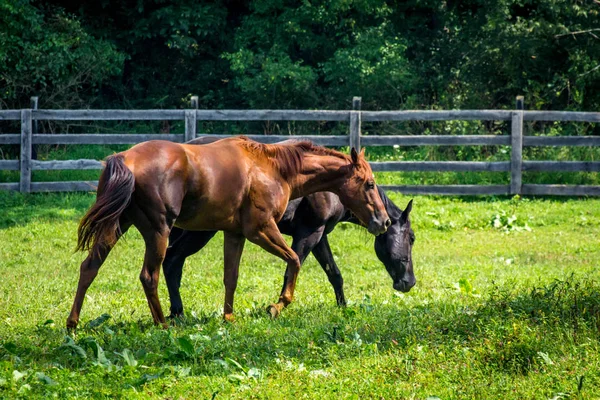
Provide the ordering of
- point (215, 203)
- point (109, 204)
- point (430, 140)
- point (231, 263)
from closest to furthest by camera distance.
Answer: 1. point (109, 204)
2. point (215, 203)
3. point (231, 263)
4. point (430, 140)

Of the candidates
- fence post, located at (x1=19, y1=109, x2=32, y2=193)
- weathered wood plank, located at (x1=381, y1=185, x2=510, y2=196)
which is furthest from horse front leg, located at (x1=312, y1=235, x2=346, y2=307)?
fence post, located at (x1=19, y1=109, x2=32, y2=193)

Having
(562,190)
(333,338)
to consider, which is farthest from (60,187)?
(333,338)

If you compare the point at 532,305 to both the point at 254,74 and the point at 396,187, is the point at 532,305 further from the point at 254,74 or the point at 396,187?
the point at 254,74

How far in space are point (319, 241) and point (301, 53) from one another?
15253 millimetres

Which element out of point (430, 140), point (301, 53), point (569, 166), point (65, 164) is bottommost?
point (65, 164)

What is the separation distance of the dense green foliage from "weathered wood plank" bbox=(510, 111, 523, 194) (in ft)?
13.3

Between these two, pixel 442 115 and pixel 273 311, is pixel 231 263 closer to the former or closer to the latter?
pixel 273 311

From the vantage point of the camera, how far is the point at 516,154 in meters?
15.8

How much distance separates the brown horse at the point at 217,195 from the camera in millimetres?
7093

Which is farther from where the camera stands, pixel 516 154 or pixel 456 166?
pixel 456 166

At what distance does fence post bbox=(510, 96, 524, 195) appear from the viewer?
15.7 metres

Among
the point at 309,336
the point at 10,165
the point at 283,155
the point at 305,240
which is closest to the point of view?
the point at 309,336

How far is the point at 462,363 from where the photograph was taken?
5930mm

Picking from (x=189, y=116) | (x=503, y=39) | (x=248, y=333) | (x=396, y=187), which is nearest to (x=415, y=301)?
(x=248, y=333)
